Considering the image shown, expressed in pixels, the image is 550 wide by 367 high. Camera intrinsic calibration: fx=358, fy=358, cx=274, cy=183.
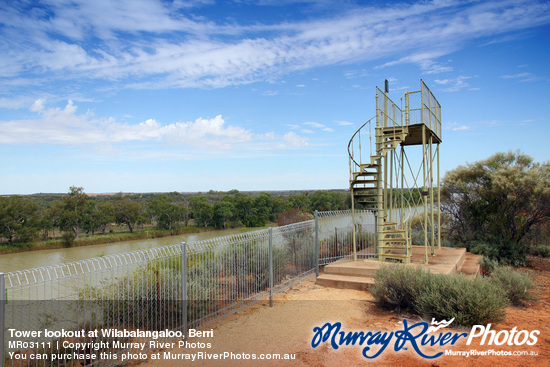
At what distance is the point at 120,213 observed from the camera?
45.0 m

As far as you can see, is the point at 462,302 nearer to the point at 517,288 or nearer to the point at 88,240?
the point at 517,288

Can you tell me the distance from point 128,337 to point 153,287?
801 mm

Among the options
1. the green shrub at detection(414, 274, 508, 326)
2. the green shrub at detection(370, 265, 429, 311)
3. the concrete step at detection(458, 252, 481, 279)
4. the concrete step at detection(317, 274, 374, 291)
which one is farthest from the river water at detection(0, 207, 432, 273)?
the green shrub at detection(414, 274, 508, 326)

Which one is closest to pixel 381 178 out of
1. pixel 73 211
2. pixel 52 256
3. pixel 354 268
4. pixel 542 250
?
pixel 354 268

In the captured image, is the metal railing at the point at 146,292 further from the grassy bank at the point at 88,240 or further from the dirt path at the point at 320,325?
the grassy bank at the point at 88,240

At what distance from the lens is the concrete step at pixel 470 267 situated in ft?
31.5

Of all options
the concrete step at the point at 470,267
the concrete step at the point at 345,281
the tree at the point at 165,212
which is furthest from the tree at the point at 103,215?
the concrete step at the point at 470,267

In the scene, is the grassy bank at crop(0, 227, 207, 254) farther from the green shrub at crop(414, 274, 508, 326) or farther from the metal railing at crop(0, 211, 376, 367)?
the green shrub at crop(414, 274, 508, 326)

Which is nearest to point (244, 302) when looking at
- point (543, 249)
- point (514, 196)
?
point (514, 196)

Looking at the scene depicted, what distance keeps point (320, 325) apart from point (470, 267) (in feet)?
21.1

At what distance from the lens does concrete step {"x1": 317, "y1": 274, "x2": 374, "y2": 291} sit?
8.65 m

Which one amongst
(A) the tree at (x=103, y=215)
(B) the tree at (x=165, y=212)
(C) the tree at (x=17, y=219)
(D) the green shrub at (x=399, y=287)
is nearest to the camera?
(D) the green shrub at (x=399, y=287)

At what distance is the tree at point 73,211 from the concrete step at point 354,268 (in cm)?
3776

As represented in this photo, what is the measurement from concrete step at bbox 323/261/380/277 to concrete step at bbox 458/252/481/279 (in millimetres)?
2351
